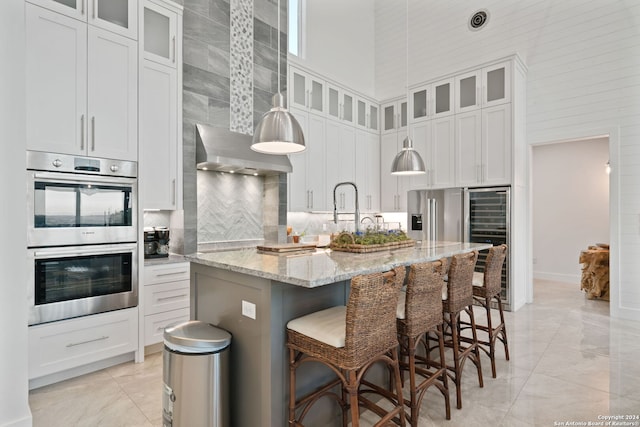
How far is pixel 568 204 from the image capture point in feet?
22.3

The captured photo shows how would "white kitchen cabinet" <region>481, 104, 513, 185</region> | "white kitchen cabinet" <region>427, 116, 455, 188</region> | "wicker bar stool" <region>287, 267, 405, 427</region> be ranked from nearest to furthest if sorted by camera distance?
"wicker bar stool" <region>287, 267, 405, 427</region>, "white kitchen cabinet" <region>481, 104, 513, 185</region>, "white kitchen cabinet" <region>427, 116, 455, 188</region>

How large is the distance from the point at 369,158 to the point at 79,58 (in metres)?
4.47

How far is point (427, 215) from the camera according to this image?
5.63 metres

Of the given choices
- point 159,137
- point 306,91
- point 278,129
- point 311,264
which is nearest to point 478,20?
point 306,91

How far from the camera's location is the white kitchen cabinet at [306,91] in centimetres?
487

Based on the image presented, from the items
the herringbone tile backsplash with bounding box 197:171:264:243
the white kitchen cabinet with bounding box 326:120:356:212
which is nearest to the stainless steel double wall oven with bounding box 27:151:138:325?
the herringbone tile backsplash with bounding box 197:171:264:243

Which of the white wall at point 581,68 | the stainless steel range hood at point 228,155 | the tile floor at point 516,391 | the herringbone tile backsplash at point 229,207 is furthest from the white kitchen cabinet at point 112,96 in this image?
the white wall at point 581,68

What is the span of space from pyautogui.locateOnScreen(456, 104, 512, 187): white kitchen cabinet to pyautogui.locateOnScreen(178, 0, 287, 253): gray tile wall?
9.73ft

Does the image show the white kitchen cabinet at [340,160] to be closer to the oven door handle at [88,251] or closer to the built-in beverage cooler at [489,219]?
the built-in beverage cooler at [489,219]

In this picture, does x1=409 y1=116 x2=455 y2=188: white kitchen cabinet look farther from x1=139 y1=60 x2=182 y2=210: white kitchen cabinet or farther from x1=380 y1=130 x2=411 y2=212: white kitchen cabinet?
x1=139 y1=60 x2=182 y2=210: white kitchen cabinet

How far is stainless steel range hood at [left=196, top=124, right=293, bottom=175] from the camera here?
3.82 m

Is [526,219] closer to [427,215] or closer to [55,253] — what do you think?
[427,215]

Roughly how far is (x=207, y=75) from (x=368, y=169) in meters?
3.24

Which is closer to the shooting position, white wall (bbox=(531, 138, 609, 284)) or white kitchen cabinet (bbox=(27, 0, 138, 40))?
white kitchen cabinet (bbox=(27, 0, 138, 40))
